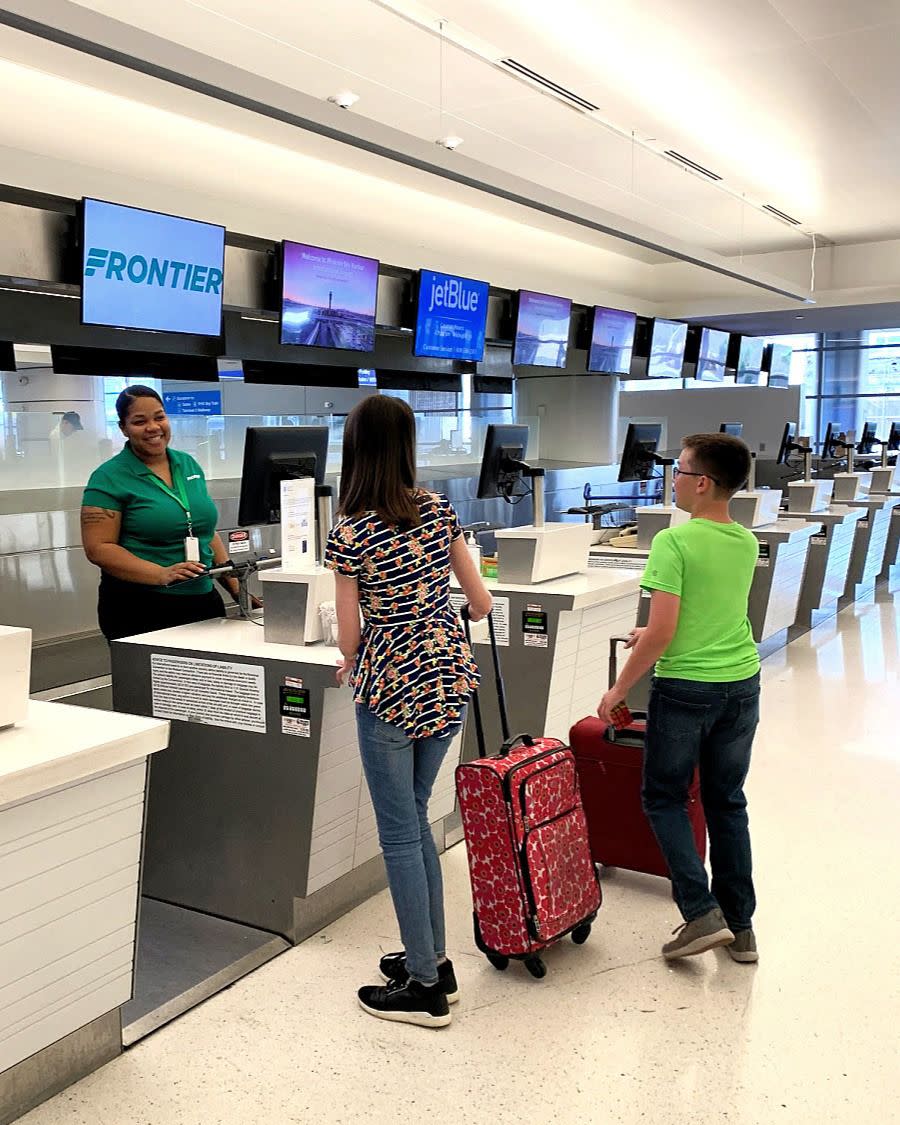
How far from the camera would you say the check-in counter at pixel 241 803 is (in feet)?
9.66

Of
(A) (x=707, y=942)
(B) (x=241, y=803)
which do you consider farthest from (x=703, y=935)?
(B) (x=241, y=803)

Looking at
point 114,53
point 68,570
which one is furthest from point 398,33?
point 68,570

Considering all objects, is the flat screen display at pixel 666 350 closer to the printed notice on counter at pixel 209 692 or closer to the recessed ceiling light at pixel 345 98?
the recessed ceiling light at pixel 345 98

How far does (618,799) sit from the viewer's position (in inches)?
132

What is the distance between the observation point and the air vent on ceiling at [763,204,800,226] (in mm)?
8727

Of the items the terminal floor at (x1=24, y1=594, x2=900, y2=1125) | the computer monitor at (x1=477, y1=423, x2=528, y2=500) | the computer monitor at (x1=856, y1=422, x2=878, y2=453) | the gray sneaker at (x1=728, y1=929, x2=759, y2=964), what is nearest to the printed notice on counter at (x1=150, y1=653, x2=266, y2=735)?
the terminal floor at (x1=24, y1=594, x2=900, y2=1125)

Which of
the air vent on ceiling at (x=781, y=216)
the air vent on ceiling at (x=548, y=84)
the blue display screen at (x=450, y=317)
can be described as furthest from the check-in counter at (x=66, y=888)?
the air vent on ceiling at (x=781, y=216)

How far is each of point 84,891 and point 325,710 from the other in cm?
86

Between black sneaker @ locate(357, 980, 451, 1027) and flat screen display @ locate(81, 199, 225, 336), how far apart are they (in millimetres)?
3423

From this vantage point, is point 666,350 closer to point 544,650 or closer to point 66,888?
point 544,650

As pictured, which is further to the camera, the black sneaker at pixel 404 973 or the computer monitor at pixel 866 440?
the computer monitor at pixel 866 440

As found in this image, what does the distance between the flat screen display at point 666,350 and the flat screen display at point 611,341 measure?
0.56 meters

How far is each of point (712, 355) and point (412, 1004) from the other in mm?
10264

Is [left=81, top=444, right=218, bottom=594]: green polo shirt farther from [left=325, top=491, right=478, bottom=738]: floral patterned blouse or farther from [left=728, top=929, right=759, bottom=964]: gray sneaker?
[left=728, top=929, right=759, bottom=964]: gray sneaker
